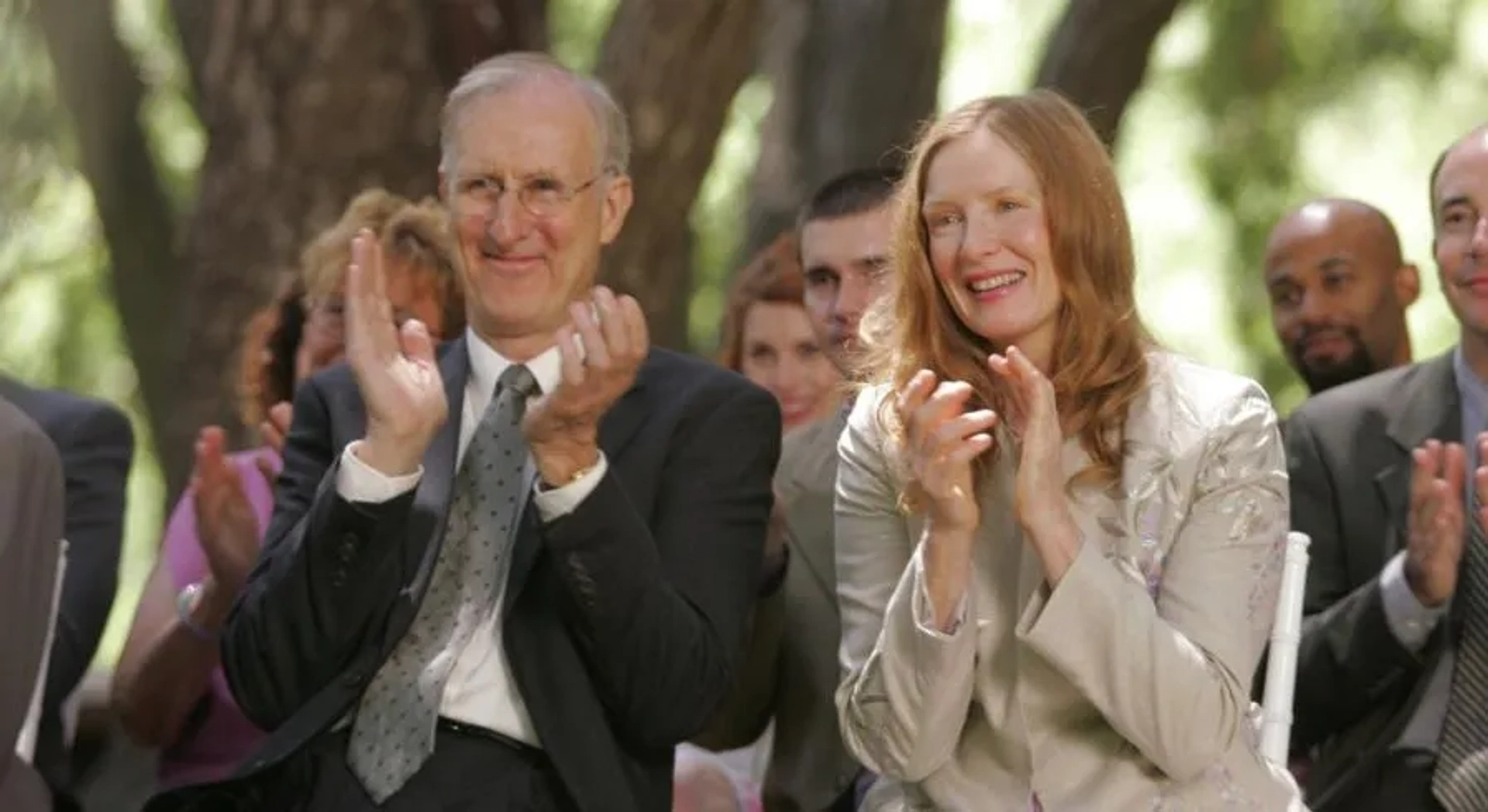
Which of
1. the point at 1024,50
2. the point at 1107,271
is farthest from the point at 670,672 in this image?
the point at 1024,50

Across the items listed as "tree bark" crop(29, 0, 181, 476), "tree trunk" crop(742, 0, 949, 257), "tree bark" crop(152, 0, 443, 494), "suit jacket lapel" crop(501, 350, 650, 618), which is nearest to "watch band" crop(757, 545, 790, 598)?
"suit jacket lapel" crop(501, 350, 650, 618)

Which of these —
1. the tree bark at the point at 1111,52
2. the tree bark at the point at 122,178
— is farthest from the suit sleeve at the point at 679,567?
the tree bark at the point at 122,178

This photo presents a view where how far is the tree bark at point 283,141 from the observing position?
23.7ft

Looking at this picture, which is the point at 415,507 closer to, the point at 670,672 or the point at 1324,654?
the point at 670,672

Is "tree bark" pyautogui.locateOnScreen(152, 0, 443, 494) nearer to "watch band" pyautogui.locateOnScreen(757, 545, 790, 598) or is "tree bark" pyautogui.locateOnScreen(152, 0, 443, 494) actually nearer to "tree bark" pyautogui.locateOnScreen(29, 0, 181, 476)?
"tree bark" pyautogui.locateOnScreen(29, 0, 181, 476)

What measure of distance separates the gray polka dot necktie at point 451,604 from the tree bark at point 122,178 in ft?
16.2

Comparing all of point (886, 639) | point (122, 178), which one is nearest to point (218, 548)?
point (886, 639)

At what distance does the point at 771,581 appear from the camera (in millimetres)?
4625

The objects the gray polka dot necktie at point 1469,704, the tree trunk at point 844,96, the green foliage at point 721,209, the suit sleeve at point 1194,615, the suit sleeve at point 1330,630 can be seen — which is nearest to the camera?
the suit sleeve at point 1194,615

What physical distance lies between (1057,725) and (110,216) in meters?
6.12

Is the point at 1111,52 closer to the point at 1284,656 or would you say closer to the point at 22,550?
the point at 1284,656

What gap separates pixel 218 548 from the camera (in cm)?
484

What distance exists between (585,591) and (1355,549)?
163 centimetres

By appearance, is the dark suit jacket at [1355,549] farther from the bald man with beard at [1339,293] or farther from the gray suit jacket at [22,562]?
the gray suit jacket at [22,562]
